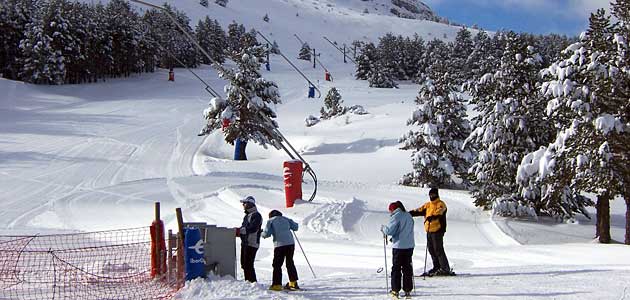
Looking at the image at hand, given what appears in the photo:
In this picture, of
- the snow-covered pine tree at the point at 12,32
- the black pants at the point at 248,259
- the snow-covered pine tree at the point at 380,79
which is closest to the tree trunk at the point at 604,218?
the black pants at the point at 248,259

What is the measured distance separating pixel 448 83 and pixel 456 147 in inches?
111

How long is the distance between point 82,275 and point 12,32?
180 feet

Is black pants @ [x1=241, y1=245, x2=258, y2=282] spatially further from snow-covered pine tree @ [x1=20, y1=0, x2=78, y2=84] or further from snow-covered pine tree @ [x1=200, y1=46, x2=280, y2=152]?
snow-covered pine tree @ [x1=20, y1=0, x2=78, y2=84]

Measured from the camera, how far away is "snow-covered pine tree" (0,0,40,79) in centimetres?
5841

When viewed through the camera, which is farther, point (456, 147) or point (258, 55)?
point (258, 55)

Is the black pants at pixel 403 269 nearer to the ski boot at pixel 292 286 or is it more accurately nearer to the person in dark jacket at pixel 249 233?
the ski boot at pixel 292 286

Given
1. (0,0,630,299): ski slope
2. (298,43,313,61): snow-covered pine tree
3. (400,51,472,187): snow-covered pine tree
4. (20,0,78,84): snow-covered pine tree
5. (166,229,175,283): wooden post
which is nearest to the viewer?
(166,229,175,283): wooden post

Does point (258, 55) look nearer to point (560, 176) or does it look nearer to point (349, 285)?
point (560, 176)

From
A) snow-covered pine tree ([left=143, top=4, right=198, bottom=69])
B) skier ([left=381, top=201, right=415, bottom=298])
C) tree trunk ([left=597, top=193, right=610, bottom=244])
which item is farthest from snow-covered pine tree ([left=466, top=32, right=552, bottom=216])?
snow-covered pine tree ([left=143, top=4, right=198, bottom=69])

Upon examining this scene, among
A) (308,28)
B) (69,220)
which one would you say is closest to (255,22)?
(308,28)

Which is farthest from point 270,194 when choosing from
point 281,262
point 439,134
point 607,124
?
point 281,262

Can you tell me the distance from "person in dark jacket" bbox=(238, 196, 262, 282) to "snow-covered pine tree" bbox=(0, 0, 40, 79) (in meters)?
54.9

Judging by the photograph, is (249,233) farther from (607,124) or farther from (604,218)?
(604,218)

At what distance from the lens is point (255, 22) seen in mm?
138750
